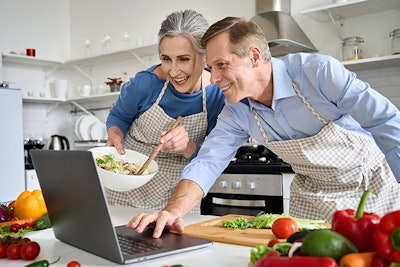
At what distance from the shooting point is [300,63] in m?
1.69

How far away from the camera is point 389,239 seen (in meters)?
0.72

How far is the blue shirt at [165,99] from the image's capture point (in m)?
2.06

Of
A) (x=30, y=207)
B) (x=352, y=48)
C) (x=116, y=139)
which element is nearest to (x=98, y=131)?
(x=352, y=48)

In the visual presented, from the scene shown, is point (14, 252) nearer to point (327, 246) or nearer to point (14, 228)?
point (14, 228)

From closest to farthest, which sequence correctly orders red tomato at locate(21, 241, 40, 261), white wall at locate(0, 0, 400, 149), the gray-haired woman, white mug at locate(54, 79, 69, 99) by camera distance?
red tomato at locate(21, 241, 40, 261) → the gray-haired woman → white wall at locate(0, 0, 400, 149) → white mug at locate(54, 79, 69, 99)

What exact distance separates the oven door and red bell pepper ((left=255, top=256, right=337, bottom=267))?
2.38 m

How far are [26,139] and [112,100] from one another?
103 centimetres

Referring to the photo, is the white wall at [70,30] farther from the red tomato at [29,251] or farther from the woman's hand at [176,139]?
the red tomato at [29,251]

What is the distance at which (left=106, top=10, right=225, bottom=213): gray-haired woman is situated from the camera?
1859 mm

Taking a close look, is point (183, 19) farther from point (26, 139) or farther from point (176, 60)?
point (26, 139)

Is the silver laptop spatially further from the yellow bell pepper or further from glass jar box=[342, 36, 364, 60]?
glass jar box=[342, 36, 364, 60]

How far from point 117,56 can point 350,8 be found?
98.2 inches

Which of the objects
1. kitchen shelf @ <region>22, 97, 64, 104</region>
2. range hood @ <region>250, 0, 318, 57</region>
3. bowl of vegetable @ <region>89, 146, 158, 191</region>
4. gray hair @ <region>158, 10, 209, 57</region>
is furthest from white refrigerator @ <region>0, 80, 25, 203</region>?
gray hair @ <region>158, 10, 209, 57</region>

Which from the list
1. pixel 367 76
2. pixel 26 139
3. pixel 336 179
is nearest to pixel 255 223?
pixel 336 179
